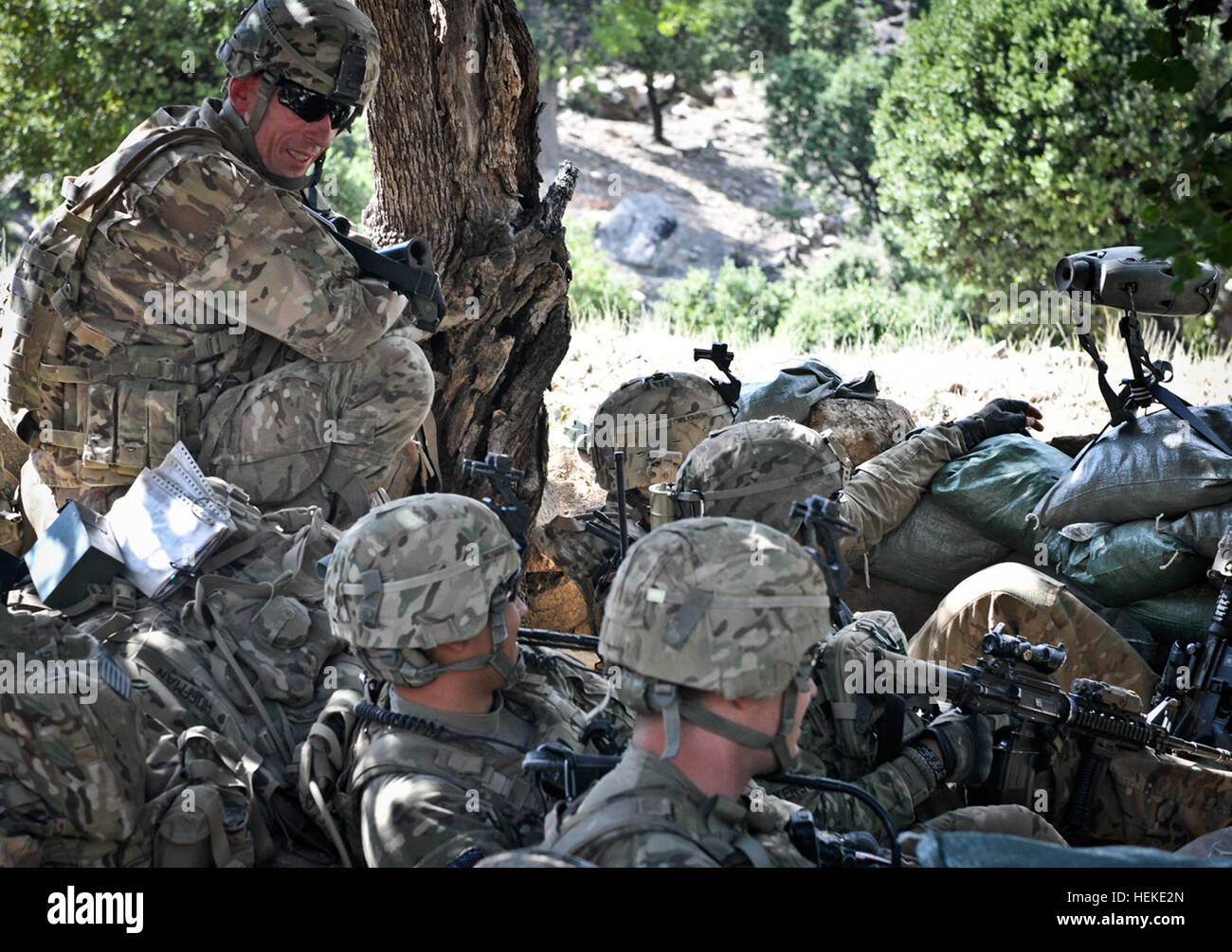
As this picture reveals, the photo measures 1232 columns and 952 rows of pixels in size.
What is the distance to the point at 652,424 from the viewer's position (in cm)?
543

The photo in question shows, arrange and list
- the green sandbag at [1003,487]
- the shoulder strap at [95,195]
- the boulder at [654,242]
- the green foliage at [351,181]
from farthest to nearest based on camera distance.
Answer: the boulder at [654,242]
the green foliage at [351,181]
the green sandbag at [1003,487]
the shoulder strap at [95,195]

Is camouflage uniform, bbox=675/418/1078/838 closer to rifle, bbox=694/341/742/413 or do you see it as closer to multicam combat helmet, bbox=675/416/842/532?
multicam combat helmet, bbox=675/416/842/532

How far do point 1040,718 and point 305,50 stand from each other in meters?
3.46

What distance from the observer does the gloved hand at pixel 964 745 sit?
380 cm

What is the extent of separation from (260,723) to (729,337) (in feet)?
32.3

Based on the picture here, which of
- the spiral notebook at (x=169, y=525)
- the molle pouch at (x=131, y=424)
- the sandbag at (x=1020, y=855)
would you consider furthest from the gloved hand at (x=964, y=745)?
the molle pouch at (x=131, y=424)

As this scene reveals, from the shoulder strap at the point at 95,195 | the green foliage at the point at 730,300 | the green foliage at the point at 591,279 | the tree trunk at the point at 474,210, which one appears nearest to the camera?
the shoulder strap at the point at 95,195

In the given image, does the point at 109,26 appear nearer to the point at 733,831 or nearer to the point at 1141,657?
the point at 1141,657

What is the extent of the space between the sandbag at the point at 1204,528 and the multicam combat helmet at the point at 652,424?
5.76ft

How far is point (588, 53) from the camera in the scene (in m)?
28.1

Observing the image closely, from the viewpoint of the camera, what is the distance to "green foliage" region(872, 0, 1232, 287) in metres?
13.9

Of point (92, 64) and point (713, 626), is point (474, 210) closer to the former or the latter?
point (713, 626)

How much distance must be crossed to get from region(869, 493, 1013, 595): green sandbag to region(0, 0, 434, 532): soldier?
2.26m

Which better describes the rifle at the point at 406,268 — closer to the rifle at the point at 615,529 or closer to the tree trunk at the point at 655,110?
the rifle at the point at 615,529
